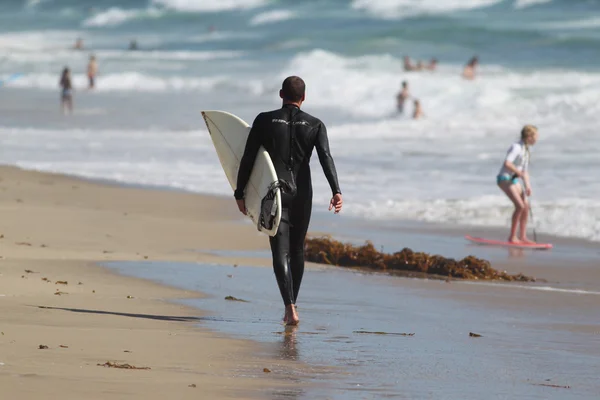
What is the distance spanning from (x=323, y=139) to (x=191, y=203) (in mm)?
7452

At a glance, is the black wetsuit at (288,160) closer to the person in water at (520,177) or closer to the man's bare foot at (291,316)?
the man's bare foot at (291,316)

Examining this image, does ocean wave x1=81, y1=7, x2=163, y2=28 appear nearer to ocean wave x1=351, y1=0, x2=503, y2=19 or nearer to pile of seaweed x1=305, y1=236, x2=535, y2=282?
ocean wave x1=351, y1=0, x2=503, y2=19

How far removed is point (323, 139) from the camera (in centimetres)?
672

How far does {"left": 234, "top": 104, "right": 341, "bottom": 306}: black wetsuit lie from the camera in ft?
21.9

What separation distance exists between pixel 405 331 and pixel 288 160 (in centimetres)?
114

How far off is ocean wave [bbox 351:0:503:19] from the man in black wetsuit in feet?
179

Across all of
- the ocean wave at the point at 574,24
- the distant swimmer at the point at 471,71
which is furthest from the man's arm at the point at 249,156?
the ocean wave at the point at 574,24

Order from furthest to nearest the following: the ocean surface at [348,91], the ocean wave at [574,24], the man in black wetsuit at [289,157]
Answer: the ocean wave at [574,24], the ocean surface at [348,91], the man in black wetsuit at [289,157]

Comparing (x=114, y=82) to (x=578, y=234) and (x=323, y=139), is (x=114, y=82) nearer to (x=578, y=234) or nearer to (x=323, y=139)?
(x=578, y=234)

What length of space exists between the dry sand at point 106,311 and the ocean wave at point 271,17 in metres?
54.1

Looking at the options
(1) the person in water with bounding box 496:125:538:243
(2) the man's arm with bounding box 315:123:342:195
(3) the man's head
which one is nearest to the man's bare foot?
(2) the man's arm with bounding box 315:123:342:195

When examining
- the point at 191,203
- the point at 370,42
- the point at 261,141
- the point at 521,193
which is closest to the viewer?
the point at 261,141

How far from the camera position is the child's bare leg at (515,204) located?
38.8 ft

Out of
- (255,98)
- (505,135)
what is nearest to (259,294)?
(505,135)
